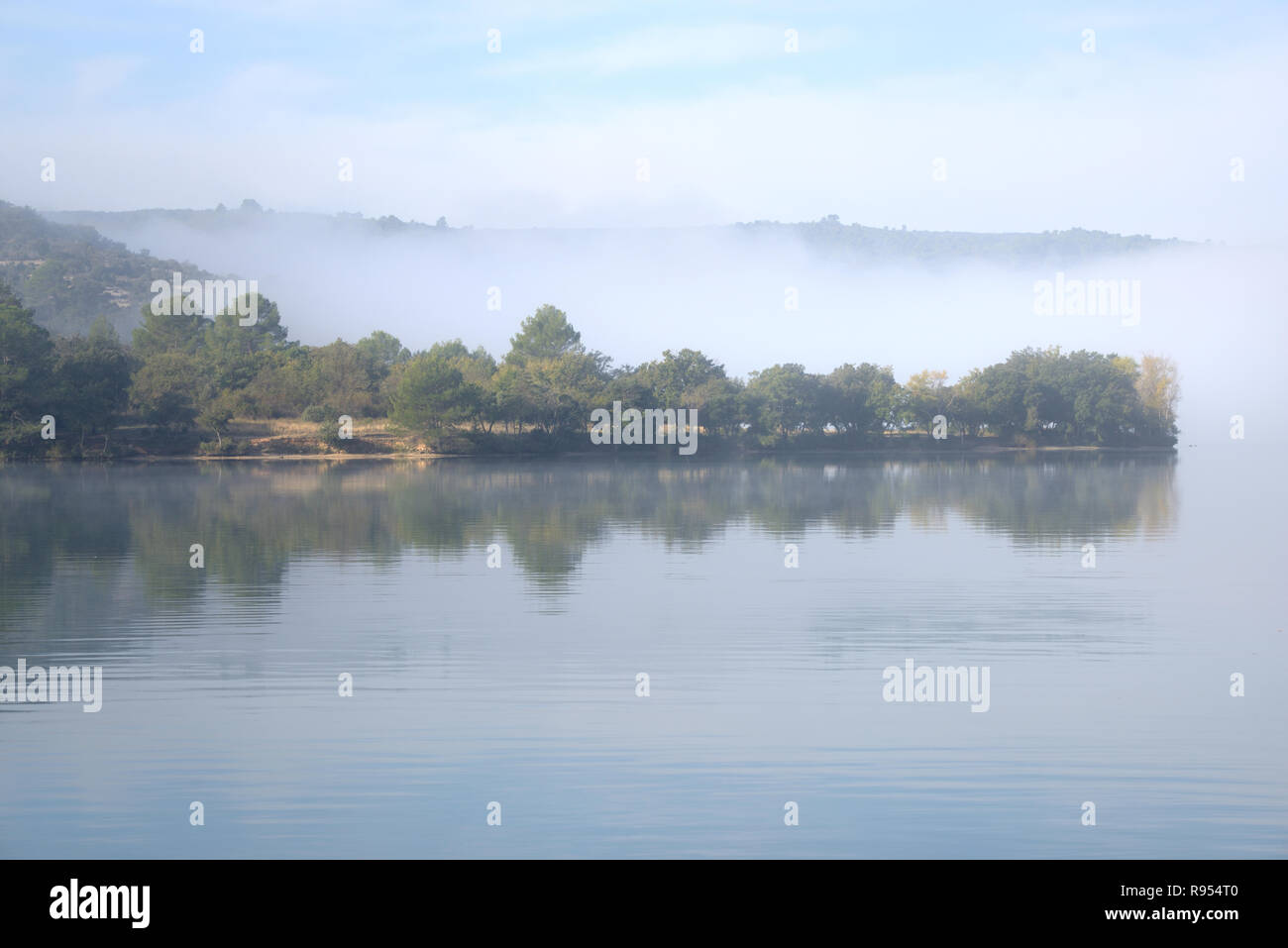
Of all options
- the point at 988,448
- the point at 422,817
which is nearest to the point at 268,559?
the point at 422,817

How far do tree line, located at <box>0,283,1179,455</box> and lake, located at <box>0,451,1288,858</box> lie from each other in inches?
1411

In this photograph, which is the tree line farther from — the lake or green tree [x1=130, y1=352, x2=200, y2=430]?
the lake

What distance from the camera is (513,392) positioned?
68.2 m

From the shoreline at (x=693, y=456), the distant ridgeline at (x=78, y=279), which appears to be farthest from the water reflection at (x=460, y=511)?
the distant ridgeline at (x=78, y=279)

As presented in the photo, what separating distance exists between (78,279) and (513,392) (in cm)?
10295

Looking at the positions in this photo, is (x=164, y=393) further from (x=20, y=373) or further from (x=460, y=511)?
(x=460, y=511)

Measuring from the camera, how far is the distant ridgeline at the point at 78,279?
14275 cm

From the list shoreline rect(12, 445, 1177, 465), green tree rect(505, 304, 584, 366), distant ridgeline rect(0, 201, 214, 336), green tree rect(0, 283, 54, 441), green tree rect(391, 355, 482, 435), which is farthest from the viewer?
distant ridgeline rect(0, 201, 214, 336)

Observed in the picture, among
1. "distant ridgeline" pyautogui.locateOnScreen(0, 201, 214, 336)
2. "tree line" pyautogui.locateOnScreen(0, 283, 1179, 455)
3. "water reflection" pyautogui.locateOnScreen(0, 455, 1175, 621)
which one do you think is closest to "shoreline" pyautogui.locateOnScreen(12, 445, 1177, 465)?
"tree line" pyautogui.locateOnScreen(0, 283, 1179, 455)

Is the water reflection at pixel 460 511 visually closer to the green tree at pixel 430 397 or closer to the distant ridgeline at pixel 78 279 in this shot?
the green tree at pixel 430 397

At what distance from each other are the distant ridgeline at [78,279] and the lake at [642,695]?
128602mm

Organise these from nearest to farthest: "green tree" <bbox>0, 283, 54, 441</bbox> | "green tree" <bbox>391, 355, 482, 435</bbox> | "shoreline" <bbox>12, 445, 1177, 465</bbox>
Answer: "green tree" <bbox>0, 283, 54, 441</bbox>, "shoreline" <bbox>12, 445, 1177, 465</bbox>, "green tree" <bbox>391, 355, 482, 435</bbox>

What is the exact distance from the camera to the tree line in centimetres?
5647
